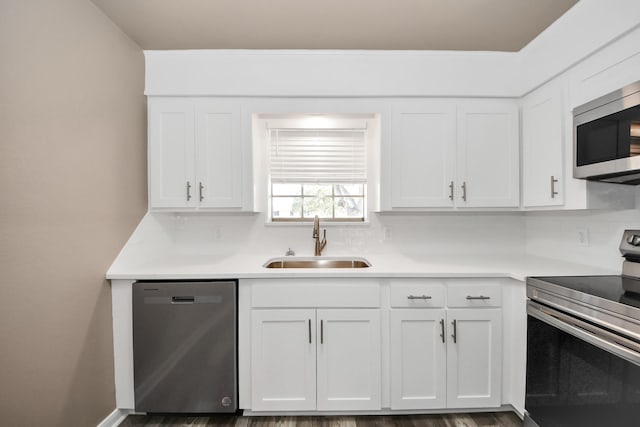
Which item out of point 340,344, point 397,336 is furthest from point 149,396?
point 397,336

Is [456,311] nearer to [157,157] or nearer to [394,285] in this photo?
[394,285]

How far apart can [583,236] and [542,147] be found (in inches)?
25.5

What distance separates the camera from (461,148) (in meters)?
2.21

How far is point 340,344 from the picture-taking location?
188cm

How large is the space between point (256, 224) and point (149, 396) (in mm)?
1335

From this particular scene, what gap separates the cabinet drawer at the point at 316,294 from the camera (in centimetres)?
188

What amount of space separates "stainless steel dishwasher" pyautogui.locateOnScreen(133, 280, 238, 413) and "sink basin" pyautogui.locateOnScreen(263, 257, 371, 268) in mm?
644

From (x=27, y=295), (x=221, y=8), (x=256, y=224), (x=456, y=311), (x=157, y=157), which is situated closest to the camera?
(x=27, y=295)

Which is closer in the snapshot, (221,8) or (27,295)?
(27,295)

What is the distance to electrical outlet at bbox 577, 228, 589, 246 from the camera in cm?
201

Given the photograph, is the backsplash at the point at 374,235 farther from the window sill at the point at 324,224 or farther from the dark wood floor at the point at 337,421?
the dark wood floor at the point at 337,421

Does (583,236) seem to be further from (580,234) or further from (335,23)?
(335,23)

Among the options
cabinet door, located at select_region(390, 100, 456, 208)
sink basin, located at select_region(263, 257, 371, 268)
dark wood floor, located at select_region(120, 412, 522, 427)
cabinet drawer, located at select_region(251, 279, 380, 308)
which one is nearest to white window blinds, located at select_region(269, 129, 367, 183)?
cabinet door, located at select_region(390, 100, 456, 208)

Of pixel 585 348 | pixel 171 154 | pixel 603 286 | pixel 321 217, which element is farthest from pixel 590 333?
pixel 171 154
